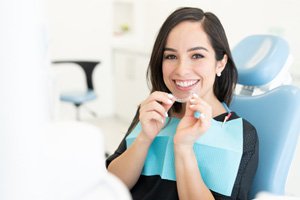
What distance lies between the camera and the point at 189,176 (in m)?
0.83

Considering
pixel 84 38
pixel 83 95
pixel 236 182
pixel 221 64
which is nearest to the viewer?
pixel 236 182

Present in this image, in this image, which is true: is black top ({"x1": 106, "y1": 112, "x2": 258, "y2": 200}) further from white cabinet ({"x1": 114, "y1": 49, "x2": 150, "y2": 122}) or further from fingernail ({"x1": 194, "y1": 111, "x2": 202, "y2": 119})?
white cabinet ({"x1": 114, "y1": 49, "x2": 150, "y2": 122})

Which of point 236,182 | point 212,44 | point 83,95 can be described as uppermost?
point 212,44

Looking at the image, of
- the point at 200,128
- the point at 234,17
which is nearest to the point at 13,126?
the point at 200,128

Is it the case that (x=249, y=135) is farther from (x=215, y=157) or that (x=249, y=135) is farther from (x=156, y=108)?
(x=156, y=108)

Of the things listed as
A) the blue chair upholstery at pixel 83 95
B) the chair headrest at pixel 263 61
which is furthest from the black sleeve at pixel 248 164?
the blue chair upholstery at pixel 83 95

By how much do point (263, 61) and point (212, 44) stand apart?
28 centimetres

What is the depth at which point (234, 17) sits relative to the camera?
265 centimetres

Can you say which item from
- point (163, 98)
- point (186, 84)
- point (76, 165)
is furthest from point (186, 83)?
point (76, 165)

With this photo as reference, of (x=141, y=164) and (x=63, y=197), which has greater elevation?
(x=63, y=197)

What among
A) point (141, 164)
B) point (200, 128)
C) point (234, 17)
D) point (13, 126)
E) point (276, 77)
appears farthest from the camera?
point (234, 17)

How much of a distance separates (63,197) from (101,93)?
384 cm

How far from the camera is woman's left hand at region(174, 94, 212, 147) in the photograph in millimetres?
761

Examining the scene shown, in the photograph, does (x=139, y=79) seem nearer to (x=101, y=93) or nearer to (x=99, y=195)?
(x=101, y=93)
